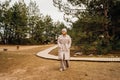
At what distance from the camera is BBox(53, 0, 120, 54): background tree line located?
20688 millimetres

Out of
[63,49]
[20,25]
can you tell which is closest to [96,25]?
[63,49]

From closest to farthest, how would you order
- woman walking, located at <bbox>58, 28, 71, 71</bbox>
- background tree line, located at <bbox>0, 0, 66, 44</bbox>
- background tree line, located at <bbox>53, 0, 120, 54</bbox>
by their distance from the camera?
1. woman walking, located at <bbox>58, 28, 71, 71</bbox>
2. background tree line, located at <bbox>53, 0, 120, 54</bbox>
3. background tree line, located at <bbox>0, 0, 66, 44</bbox>

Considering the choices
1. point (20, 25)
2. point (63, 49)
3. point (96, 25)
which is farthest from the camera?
point (20, 25)

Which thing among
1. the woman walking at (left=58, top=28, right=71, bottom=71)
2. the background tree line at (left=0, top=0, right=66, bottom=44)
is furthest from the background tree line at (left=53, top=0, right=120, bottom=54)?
the background tree line at (left=0, top=0, right=66, bottom=44)

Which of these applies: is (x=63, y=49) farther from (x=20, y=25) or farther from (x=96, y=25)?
(x=20, y=25)

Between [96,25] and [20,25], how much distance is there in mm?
33492

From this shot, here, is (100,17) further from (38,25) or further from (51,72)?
(38,25)

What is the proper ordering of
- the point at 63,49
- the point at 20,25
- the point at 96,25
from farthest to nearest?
the point at 20,25 → the point at 96,25 → the point at 63,49

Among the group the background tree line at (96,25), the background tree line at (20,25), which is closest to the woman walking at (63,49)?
the background tree line at (96,25)

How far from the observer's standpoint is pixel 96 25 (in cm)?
2211

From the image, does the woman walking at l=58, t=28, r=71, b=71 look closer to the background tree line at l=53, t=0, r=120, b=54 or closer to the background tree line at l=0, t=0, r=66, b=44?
the background tree line at l=53, t=0, r=120, b=54

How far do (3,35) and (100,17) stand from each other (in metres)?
38.1

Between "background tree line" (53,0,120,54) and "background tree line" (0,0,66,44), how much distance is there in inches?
1203

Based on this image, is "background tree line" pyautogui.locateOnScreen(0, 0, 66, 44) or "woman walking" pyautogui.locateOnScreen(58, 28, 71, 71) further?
"background tree line" pyautogui.locateOnScreen(0, 0, 66, 44)
